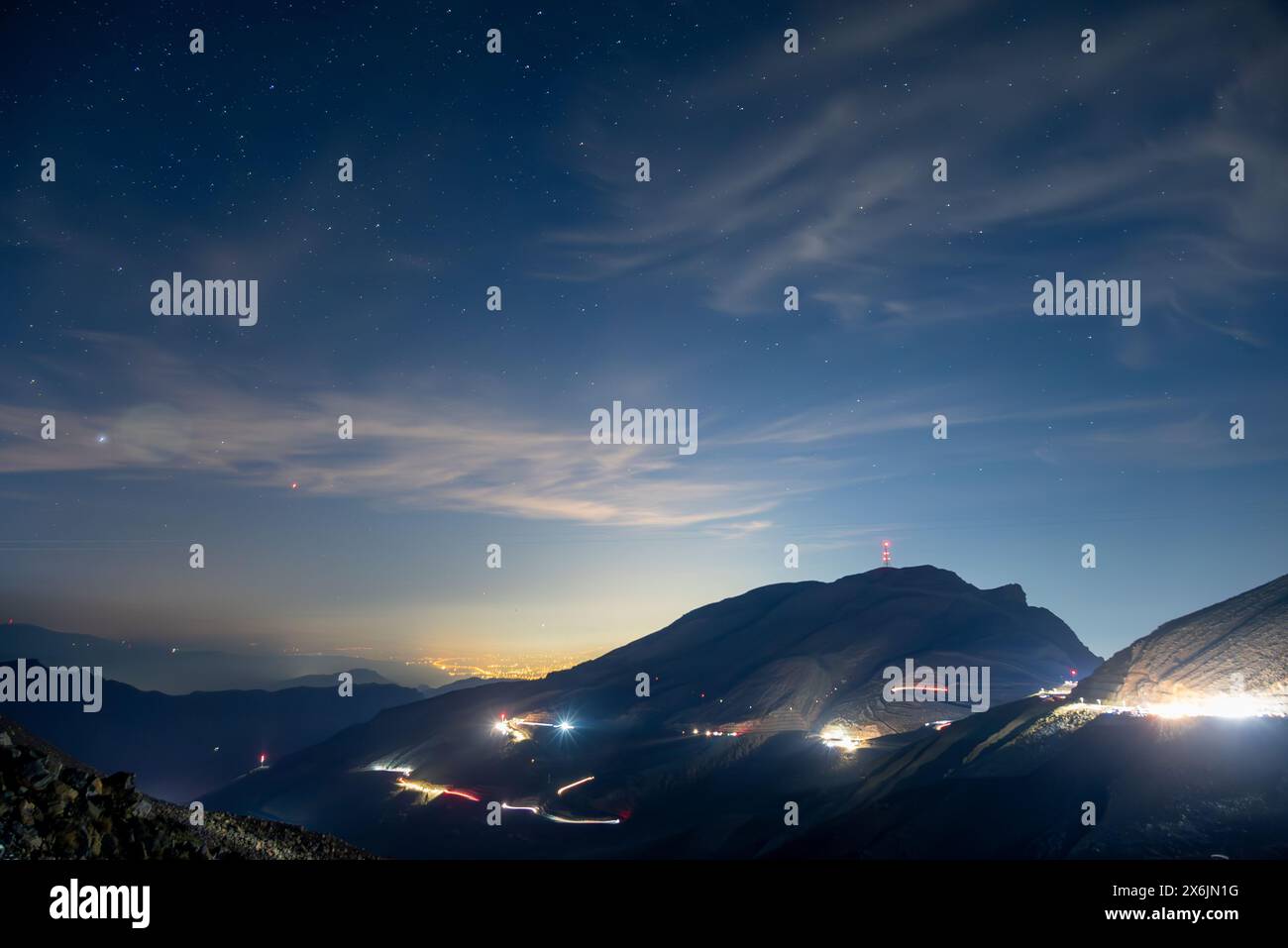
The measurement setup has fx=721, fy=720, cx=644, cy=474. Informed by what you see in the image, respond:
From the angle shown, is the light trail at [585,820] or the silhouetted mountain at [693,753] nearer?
the silhouetted mountain at [693,753]

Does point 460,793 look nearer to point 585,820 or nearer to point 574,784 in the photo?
point 574,784

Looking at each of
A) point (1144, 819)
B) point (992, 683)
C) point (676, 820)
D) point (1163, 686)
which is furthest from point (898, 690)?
point (1144, 819)

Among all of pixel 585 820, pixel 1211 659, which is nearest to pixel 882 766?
pixel 1211 659

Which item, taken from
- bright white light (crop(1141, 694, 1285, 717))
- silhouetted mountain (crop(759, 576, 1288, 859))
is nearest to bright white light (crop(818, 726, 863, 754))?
silhouetted mountain (crop(759, 576, 1288, 859))

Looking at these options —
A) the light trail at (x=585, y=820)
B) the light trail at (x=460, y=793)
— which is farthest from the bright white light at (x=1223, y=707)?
the light trail at (x=460, y=793)

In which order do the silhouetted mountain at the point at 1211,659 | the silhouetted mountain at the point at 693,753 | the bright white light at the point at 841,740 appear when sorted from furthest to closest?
the bright white light at the point at 841,740
the silhouetted mountain at the point at 693,753
the silhouetted mountain at the point at 1211,659

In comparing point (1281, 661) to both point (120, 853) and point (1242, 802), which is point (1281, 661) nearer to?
point (1242, 802)

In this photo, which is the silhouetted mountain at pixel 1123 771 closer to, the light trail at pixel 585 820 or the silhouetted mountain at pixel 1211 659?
the silhouetted mountain at pixel 1211 659

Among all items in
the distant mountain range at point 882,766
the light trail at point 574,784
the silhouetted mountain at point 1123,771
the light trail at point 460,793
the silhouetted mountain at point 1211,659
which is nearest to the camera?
the silhouetted mountain at point 1123,771
